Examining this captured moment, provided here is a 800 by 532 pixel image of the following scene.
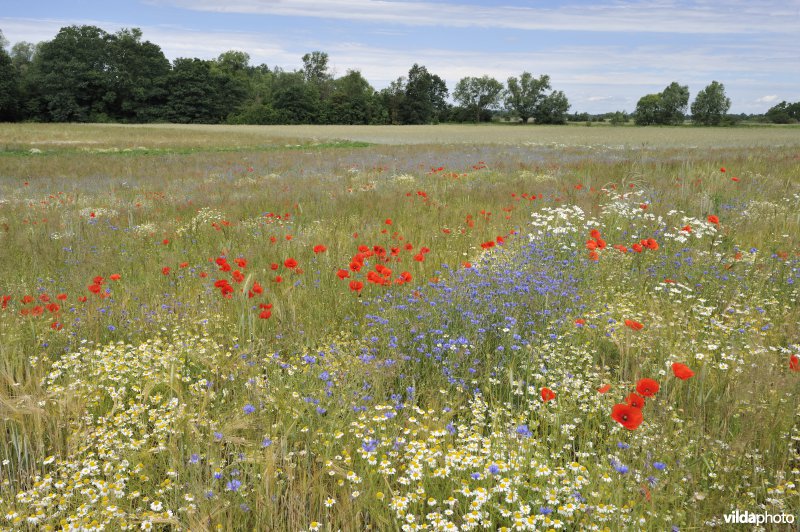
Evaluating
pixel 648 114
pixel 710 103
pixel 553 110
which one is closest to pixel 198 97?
pixel 553 110

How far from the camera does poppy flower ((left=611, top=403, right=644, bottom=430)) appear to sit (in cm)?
192

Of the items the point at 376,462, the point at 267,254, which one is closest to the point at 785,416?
the point at 376,462

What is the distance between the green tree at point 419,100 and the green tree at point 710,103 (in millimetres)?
48252

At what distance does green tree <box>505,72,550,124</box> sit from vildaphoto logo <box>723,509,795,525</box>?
4239 inches

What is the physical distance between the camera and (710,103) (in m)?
94.1

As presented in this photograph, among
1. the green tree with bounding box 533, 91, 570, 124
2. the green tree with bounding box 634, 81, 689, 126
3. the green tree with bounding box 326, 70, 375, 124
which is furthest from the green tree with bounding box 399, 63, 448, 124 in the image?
the green tree with bounding box 634, 81, 689, 126

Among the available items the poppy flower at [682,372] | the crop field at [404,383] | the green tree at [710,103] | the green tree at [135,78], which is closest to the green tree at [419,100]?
the green tree at [135,78]

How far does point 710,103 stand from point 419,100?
54.7 meters

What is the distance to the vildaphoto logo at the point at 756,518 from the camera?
6.86ft

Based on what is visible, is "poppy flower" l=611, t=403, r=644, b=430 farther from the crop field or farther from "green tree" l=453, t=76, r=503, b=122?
"green tree" l=453, t=76, r=503, b=122

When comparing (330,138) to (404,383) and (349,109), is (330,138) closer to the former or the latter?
(404,383)

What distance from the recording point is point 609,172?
13.7 meters

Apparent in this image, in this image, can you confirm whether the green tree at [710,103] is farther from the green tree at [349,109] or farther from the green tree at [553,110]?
the green tree at [349,109]

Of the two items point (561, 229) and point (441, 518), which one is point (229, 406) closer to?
point (441, 518)
